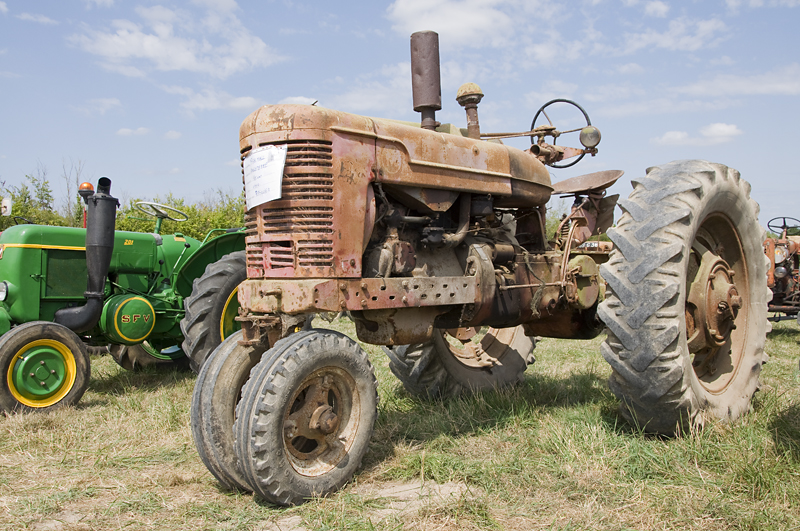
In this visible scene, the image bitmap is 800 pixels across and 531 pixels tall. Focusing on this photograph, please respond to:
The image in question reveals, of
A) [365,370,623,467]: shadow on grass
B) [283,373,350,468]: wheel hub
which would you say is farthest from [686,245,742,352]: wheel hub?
[283,373,350,468]: wheel hub

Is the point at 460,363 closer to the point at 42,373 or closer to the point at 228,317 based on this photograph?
the point at 228,317

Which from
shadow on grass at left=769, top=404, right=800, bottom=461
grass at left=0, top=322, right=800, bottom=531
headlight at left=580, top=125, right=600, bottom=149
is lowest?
grass at left=0, top=322, right=800, bottom=531

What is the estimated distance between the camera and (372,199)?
3.37 meters

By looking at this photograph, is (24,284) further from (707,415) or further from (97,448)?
(707,415)

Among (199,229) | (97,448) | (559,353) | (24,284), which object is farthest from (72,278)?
(199,229)

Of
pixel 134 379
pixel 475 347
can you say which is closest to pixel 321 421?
pixel 475 347

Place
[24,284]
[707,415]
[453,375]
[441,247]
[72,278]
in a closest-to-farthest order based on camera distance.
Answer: [707,415] < [441,247] < [453,375] < [24,284] < [72,278]

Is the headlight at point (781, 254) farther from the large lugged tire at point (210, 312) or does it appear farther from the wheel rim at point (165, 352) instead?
the wheel rim at point (165, 352)

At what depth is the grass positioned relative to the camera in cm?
269

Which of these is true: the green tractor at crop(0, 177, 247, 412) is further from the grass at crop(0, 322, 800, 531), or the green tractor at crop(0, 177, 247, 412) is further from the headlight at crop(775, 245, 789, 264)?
the headlight at crop(775, 245, 789, 264)

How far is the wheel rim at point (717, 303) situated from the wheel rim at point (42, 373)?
4.70 m

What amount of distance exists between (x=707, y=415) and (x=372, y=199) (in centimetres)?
229

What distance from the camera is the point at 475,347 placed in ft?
18.0

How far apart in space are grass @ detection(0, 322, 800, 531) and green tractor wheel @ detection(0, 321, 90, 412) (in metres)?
0.30
